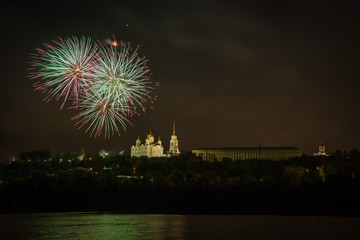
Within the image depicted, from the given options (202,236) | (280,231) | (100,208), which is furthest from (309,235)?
(100,208)

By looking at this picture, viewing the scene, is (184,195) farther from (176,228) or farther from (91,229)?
(91,229)

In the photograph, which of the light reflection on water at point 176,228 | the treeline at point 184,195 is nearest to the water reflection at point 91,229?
the light reflection on water at point 176,228

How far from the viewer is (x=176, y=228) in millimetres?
56188

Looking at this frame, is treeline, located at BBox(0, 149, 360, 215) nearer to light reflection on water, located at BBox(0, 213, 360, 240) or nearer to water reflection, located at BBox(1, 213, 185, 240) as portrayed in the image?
light reflection on water, located at BBox(0, 213, 360, 240)

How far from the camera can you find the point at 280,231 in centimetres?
5300

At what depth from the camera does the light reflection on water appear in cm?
4938

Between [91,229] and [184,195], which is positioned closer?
[91,229]

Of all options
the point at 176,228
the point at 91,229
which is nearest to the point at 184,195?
the point at 176,228

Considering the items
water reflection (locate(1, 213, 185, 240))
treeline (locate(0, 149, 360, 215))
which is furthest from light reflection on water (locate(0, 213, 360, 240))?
treeline (locate(0, 149, 360, 215))

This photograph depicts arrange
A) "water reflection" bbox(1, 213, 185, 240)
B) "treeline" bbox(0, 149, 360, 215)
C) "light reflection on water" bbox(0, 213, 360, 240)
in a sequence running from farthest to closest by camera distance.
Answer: "treeline" bbox(0, 149, 360, 215) < "water reflection" bbox(1, 213, 185, 240) < "light reflection on water" bbox(0, 213, 360, 240)

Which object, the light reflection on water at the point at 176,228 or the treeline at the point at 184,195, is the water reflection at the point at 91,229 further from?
the treeline at the point at 184,195

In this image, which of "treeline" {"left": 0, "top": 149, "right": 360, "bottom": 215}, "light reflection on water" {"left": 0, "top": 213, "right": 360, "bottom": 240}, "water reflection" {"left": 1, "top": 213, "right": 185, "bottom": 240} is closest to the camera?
"light reflection on water" {"left": 0, "top": 213, "right": 360, "bottom": 240}

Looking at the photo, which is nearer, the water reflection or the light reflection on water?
the light reflection on water

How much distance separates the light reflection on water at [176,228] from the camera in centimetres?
4938
